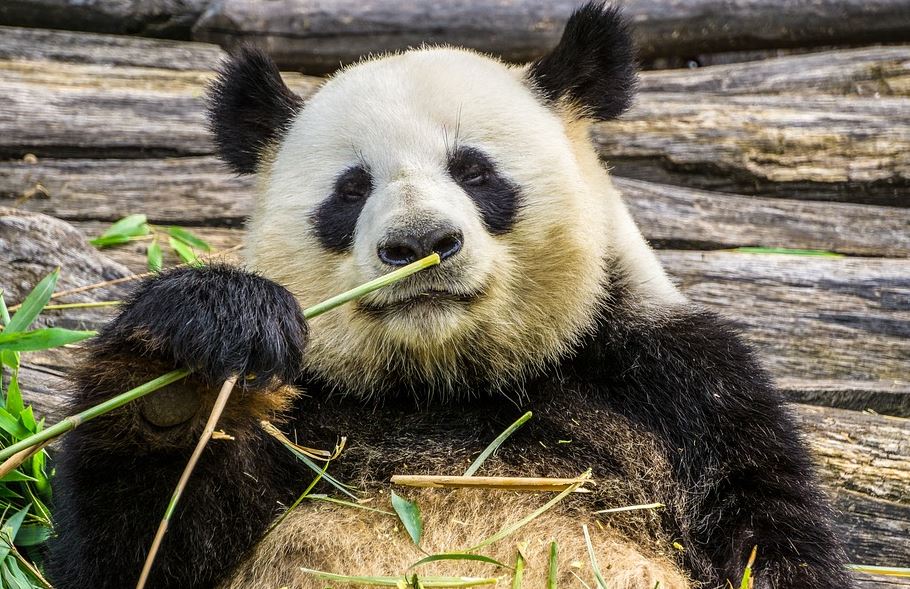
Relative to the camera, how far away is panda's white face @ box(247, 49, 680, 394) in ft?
11.6

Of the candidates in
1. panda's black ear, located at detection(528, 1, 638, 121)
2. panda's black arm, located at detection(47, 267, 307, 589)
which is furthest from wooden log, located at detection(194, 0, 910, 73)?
panda's black arm, located at detection(47, 267, 307, 589)

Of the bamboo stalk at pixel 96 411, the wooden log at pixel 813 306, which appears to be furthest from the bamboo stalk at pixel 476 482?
the wooden log at pixel 813 306

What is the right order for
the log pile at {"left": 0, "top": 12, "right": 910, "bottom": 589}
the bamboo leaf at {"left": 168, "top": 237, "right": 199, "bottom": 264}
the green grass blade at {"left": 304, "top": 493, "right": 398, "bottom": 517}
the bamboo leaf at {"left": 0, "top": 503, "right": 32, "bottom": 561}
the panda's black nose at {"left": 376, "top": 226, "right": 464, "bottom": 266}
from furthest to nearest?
the bamboo leaf at {"left": 168, "top": 237, "right": 199, "bottom": 264} → the log pile at {"left": 0, "top": 12, "right": 910, "bottom": 589} → the bamboo leaf at {"left": 0, "top": 503, "right": 32, "bottom": 561} → the green grass blade at {"left": 304, "top": 493, "right": 398, "bottom": 517} → the panda's black nose at {"left": 376, "top": 226, "right": 464, "bottom": 266}

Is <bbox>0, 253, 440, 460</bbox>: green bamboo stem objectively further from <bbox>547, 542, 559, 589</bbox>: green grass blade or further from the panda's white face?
<bbox>547, 542, 559, 589</bbox>: green grass blade

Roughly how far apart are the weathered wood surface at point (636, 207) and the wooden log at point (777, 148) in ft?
0.55

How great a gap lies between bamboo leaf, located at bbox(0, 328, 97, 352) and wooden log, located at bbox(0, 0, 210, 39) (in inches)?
158

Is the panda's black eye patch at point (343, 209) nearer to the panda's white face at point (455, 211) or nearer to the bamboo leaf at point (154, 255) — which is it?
the panda's white face at point (455, 211)

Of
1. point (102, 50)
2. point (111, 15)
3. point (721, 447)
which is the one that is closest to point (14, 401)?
point (721, 447)

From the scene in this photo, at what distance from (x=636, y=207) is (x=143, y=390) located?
12.4 feet

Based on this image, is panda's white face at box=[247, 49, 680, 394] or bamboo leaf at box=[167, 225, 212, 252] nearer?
panda's white face at box=[247, 49, 680, 394]

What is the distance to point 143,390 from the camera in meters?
2.75

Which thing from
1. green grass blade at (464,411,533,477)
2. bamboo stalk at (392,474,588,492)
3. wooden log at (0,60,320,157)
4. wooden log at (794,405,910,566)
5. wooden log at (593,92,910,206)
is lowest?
wooden log at (794,405,910,566)

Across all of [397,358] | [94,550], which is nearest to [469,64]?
[397,358]

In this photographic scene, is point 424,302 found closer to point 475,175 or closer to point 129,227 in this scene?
point 475,175
